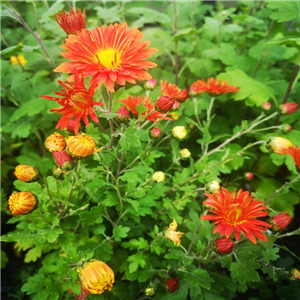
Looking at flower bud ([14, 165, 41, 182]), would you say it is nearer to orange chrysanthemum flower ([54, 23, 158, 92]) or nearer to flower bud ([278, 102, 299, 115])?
orange chrysanthemum flower ([54, 23, 158, 92])

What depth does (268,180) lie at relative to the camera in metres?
1.32

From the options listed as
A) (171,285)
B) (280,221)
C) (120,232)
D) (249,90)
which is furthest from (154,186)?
(249,90)

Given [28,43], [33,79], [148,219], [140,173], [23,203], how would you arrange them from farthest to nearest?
[33,79] → [28,43] → [148,219] → [140,173] → [23,203]

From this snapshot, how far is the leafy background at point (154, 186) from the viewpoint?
33.1 inches

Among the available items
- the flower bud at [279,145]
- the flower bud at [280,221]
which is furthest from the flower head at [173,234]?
the flower bud at [279,145]

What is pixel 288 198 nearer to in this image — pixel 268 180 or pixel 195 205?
pixel 268 180

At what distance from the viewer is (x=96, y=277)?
0.62 m

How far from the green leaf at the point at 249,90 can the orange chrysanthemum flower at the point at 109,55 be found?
60 cm

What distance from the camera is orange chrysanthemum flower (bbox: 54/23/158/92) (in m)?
0.65

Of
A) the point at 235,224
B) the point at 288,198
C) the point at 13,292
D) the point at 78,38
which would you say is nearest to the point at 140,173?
the point at 235,224

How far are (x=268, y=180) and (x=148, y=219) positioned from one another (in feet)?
2.17

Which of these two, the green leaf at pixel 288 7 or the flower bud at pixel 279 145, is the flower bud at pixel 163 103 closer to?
the flower bud at pixel 279 145

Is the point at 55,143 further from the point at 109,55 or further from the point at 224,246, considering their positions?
the point at 224,246

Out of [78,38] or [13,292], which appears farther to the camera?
[13,292]
